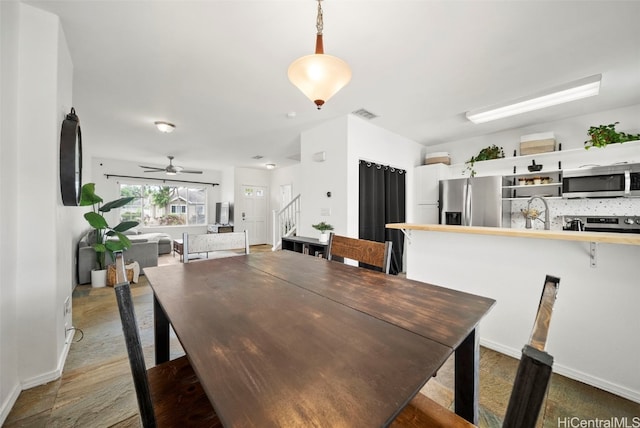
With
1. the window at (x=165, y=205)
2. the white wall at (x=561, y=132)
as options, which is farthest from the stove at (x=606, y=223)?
the window at (x=165, y=205)

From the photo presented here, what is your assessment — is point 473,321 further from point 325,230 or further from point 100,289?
point 100,289

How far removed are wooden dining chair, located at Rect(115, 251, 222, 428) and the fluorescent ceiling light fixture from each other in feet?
12.7

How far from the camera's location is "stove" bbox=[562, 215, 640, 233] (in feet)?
9.97

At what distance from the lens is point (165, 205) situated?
7523mm

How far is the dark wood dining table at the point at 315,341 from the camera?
52 centimetres

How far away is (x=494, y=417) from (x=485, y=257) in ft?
3.67

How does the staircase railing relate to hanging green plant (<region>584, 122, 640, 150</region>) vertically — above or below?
below

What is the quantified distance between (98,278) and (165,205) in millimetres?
4175

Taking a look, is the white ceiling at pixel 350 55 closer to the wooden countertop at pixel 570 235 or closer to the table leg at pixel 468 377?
the wooden countertop at pixel 570 235

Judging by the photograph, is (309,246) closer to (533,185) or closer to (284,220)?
(284,220)

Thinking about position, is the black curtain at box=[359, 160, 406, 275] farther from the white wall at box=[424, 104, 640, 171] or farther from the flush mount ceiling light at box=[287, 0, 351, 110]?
the flush mount ceiling light at box=[287, 0, 351, 110]

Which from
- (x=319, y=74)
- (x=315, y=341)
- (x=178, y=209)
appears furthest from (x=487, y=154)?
(x=178, y=209)

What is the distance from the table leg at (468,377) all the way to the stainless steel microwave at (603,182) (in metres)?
3.58
